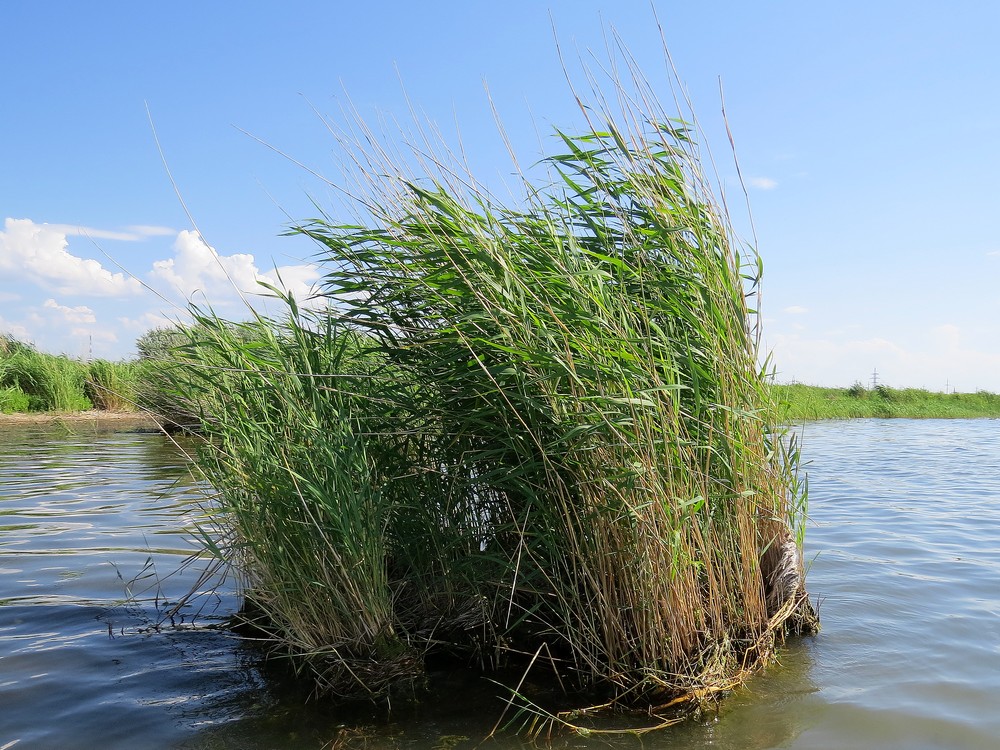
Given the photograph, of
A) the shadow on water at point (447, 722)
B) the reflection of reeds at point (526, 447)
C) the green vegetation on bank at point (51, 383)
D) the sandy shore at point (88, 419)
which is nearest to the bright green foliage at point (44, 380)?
the green vegetation on bank at point (51, 383)

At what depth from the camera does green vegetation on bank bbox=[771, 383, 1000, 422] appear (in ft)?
98.4

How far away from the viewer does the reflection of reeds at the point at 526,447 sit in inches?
142

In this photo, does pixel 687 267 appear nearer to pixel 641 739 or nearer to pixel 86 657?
pixel 641 739

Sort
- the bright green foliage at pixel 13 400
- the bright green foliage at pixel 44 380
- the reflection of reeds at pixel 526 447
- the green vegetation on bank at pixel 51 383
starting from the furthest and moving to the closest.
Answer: the bright green foliage at pixel 44 380 < the green vegetation on bank at pixel 51 383 < the bright green foliage at pixel 13 400 < the reflection of reeds at pixel 526 447

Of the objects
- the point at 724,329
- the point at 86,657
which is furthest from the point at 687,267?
the point at 86,657

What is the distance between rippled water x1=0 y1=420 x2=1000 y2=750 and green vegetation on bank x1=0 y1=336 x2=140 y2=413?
39.1ft

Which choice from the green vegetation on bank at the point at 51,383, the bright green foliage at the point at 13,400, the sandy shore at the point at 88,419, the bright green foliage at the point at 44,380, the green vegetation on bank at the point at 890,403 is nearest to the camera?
the sandy shore at the point at 88,419

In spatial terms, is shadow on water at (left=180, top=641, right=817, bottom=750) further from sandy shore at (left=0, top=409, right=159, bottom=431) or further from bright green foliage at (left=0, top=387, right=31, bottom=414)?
bright green foliage at (left=0, top=387, right=31, bottom=414)

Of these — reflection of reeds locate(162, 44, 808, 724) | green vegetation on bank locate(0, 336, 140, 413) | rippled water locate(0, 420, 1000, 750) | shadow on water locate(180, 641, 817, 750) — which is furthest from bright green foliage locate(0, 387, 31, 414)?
shadow on water locate(180, 641, 817, 750)

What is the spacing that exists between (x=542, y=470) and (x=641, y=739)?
142cm

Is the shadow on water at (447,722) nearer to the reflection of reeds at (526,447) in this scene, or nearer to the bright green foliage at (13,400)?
the reflection of reeds at (526,447)

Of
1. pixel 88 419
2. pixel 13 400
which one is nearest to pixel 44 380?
pixel 13 400

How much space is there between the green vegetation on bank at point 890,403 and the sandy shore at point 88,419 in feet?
76.1

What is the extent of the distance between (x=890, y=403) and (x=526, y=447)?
112ft
